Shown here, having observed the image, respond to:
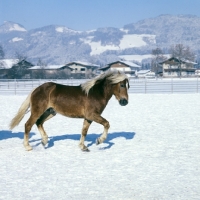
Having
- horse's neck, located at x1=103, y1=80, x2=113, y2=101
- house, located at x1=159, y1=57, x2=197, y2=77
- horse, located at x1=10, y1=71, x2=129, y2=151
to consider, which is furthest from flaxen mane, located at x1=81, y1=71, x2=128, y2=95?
house, located at x1=159, y1=57, x2=197, y2=77

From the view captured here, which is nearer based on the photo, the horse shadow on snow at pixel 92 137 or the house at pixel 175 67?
the horse shadow on snow at pixel 92 137

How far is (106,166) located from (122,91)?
61.6 inches

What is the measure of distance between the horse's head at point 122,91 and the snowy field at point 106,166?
38.3 inches

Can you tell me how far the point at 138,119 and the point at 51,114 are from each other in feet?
16.5

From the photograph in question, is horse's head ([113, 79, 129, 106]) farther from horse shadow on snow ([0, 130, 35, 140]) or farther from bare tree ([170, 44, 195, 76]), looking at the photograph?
bare tree ([170, 44, 195, 76])

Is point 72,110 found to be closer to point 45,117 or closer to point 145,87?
point 45,117

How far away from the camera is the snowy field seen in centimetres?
437

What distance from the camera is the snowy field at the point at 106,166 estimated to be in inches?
172

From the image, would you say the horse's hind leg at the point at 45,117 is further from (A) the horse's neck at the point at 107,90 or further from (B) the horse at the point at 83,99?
(A) the horse's neck at the point at 107,90

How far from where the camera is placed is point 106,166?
5672 millimetres

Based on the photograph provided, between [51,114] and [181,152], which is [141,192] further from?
[51,114]

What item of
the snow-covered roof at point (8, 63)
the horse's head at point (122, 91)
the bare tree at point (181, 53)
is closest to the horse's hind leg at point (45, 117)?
the horse's head at point (122, 91)

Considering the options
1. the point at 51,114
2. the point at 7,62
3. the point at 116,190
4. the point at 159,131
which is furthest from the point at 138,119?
the point at 7,62

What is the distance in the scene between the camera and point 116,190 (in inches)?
175
